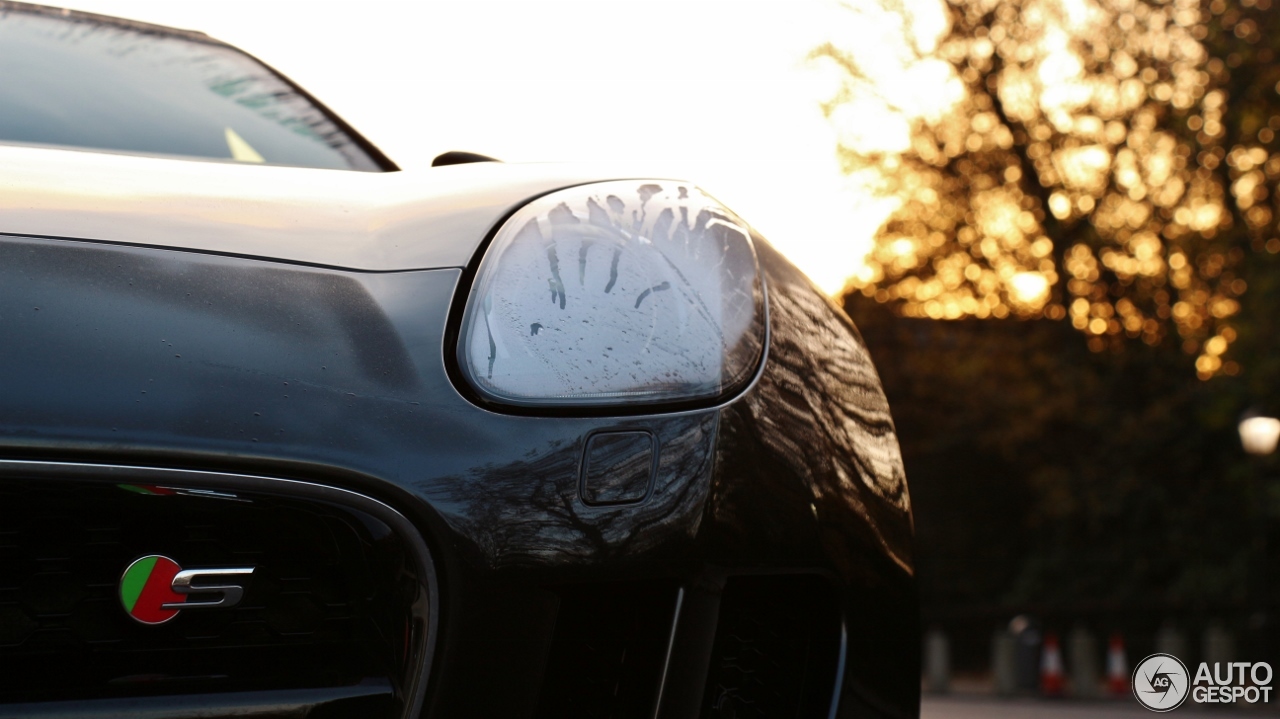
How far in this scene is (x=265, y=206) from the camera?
1.17 meters

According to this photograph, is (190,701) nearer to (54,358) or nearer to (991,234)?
(54,358)

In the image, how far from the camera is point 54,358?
90 centimetres

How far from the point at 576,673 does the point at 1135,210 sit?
674 inches

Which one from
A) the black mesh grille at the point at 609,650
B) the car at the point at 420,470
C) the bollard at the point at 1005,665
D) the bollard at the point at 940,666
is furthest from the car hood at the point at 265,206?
the bollard at the point at 940,666

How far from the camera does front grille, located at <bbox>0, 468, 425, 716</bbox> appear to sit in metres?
0.90

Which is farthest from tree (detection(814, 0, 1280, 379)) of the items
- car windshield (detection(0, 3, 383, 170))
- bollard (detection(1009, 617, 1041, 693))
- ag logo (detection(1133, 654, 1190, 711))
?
car windshield (detection(0, 3, 383, 170))

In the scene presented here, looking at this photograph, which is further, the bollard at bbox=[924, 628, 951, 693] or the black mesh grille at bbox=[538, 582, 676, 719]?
the bollard at bbox=[924, 628, 951, 693]

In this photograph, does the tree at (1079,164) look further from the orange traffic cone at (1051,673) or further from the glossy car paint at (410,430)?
the glossy car paint at (410,430)

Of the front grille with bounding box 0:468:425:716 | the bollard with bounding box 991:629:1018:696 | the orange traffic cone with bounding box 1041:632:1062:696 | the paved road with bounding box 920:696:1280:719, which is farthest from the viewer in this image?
the bollard with bounding box 991:629:1018:696

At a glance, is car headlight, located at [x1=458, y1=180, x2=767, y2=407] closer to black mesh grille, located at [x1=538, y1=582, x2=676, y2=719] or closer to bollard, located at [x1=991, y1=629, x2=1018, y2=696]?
black mesh grille, located at [x1=538, y1=582, x2=676, y2=719]

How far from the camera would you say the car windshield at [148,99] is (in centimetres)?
178

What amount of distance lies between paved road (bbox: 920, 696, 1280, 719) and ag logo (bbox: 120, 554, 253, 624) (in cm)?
947

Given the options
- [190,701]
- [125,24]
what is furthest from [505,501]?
[125,24]

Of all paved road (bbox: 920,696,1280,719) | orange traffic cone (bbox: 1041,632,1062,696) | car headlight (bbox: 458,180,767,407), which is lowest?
car headlight (bbox: 458,180,767,407)
